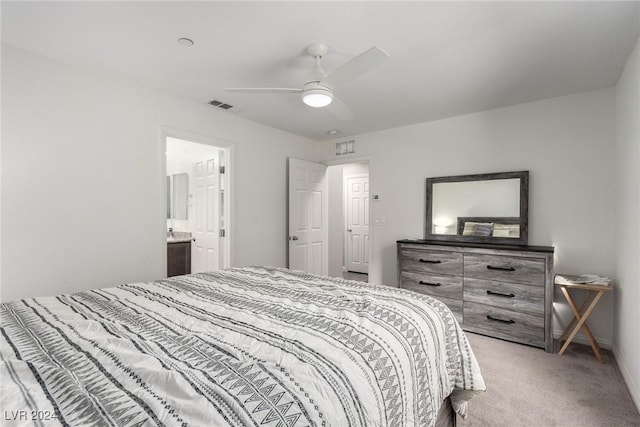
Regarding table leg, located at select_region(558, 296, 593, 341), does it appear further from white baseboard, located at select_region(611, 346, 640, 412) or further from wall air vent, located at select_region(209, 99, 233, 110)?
wall air vent, located at select_region(209, 99, 233, 110)

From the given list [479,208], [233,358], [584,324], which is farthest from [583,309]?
[233,358]

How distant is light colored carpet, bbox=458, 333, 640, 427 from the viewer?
5.91 feet

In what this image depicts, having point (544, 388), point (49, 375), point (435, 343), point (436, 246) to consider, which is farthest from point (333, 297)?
point (436, 246)

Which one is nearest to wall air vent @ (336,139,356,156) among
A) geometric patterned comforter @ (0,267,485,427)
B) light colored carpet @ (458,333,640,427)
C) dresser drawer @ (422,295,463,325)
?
dresser drawer @ (422,295,463,325)

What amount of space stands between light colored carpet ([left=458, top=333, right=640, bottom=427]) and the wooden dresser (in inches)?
8.6

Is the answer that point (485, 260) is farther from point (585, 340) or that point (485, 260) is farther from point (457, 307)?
point (585, 340)

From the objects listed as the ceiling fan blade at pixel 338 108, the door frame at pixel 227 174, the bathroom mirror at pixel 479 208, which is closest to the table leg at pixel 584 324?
the bathroom mirror at pixel 479 208

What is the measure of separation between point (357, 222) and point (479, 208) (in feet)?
10.6

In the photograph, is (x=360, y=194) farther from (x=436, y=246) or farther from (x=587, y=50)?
(x=587, y=50)

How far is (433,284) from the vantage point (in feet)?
11.1

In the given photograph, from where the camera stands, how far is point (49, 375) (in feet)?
2.53

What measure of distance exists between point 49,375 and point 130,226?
89.3 inches

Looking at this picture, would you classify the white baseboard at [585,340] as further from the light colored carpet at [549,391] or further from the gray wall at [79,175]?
the gray wall at [79,175]

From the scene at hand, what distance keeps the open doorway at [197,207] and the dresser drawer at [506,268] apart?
2803 mm
